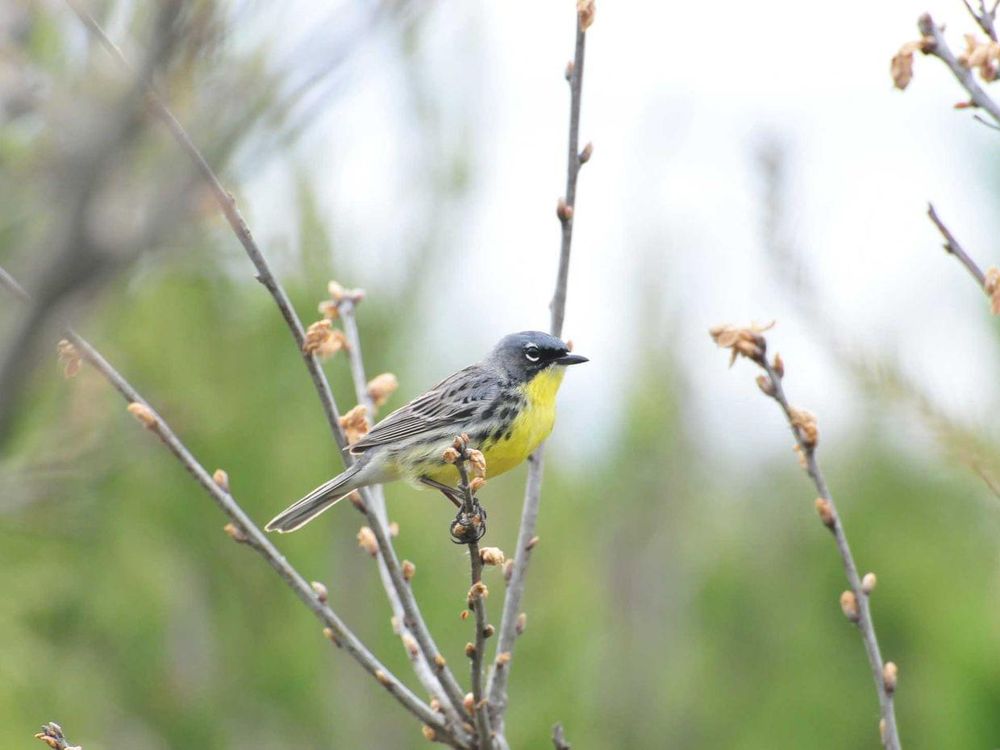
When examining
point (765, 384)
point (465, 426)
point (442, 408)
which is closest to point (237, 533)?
point (765, 384)

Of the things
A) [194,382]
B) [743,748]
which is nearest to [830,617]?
[743,748]

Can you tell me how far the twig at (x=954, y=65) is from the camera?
6.73 feet

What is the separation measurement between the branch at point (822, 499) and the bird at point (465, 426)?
1844mm

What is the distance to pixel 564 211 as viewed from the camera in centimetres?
315

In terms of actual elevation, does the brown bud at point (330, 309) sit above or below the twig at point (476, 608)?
above

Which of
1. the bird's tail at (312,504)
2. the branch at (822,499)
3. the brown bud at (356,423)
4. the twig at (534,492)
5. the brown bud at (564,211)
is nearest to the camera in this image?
the branch at (822,499)

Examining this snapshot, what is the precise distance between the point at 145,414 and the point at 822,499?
56.3 inches

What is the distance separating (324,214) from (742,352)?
13.5ft

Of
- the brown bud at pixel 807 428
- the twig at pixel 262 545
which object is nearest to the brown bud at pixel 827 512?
the brown bud at pixel 807 428

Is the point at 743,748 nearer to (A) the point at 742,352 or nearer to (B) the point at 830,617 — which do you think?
(B) the point at 830,617

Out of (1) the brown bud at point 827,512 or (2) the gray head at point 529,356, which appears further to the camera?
(2) the gray head at point 529,356

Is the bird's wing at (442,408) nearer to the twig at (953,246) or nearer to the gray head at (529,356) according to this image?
the gray head at (529,356)

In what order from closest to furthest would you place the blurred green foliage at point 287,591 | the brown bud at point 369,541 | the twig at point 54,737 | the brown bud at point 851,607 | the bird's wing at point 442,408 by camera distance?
the brown bud at point 851,607 → the twig at point 54,737 → the brown bud at point 369,541 → the bird's wing at point 442,408 → the blurred green foliage at point 287,591

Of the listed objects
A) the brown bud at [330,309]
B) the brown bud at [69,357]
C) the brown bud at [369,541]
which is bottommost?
the brown bud at [369,541]
